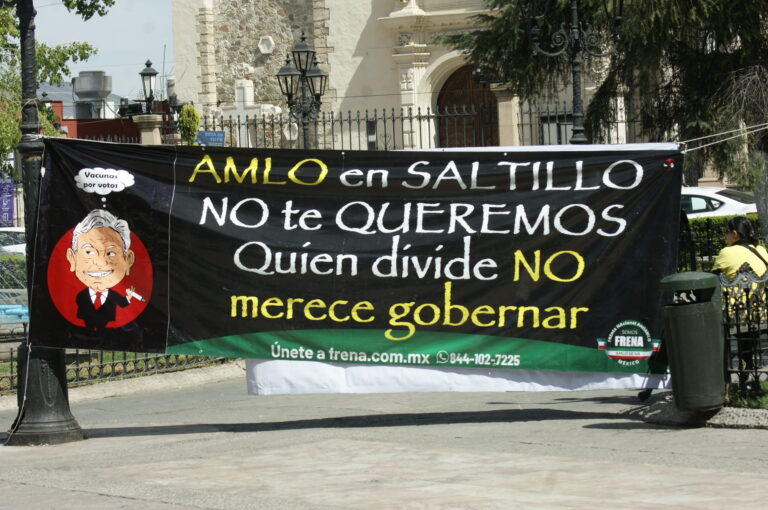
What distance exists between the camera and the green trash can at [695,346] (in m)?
9.12

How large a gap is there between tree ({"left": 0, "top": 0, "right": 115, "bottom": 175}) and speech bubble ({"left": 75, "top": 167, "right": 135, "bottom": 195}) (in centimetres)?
1567

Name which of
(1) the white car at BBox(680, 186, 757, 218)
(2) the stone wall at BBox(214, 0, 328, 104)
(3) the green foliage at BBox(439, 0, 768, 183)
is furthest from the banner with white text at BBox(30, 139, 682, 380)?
(2) the stone wall at BBox(214, 0, 328, 104)

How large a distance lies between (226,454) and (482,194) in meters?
2.94

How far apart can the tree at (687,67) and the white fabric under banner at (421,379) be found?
9461 millimetres

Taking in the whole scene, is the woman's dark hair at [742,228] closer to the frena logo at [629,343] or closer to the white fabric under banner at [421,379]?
the frena logo at [629,343]

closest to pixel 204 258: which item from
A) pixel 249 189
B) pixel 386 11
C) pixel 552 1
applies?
pixel 249 189

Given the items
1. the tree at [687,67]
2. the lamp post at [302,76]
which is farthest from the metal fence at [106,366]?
the tree at [687,67]

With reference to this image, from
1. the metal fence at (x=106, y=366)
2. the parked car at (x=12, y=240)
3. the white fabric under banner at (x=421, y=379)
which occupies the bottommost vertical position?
the metal fence at (x=106, y=366)

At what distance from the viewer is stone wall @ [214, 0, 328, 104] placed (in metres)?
38.7

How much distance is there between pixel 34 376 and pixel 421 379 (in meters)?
3.18

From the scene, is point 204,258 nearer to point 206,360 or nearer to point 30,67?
point 30,67

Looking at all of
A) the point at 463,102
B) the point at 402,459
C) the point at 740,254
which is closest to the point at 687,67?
the point at 740,254

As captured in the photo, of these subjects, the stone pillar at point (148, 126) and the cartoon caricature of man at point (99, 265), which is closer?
the cartoon caricature of man at point (99, 265)

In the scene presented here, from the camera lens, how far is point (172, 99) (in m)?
34.6
